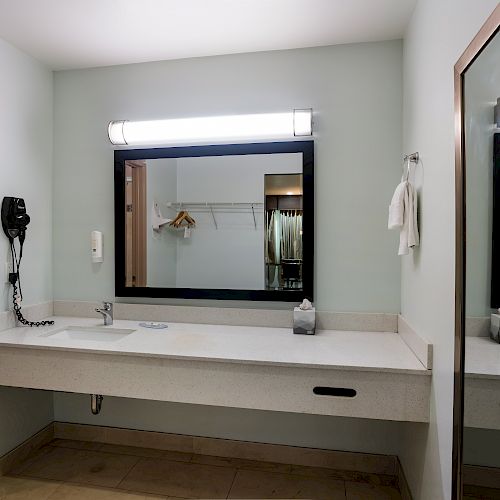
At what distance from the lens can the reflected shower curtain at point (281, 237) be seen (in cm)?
202

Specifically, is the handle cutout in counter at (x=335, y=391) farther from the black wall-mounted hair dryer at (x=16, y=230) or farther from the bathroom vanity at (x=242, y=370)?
the black wall-mounted hair dryer at (x=16, y=230)

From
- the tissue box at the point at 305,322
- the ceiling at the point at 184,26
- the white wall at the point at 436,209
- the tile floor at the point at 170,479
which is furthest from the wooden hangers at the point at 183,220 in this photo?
the tile floor at the point at 170,479

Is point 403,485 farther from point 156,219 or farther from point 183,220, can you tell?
point 156,219

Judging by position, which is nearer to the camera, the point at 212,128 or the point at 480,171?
the point at 480,171

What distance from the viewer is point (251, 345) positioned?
1.71 metres

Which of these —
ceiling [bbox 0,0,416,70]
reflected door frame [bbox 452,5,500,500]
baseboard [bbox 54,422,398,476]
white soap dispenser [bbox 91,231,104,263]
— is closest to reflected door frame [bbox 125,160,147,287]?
white soap dispenser [bbox 91,231,104,263]

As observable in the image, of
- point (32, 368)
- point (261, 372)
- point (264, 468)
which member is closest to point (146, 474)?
point (264, 468)

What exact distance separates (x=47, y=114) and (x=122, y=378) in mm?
1680

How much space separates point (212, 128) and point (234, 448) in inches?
71.5

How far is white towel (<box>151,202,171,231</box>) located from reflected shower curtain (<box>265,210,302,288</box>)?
2.03ft

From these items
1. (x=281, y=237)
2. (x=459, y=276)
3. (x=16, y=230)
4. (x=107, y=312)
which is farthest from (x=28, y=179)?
(x=459, y=276)

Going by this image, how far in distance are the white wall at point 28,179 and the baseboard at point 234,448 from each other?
30cm

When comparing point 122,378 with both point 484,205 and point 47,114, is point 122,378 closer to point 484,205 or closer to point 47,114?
point 484,205

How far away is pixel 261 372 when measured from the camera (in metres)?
1.51
